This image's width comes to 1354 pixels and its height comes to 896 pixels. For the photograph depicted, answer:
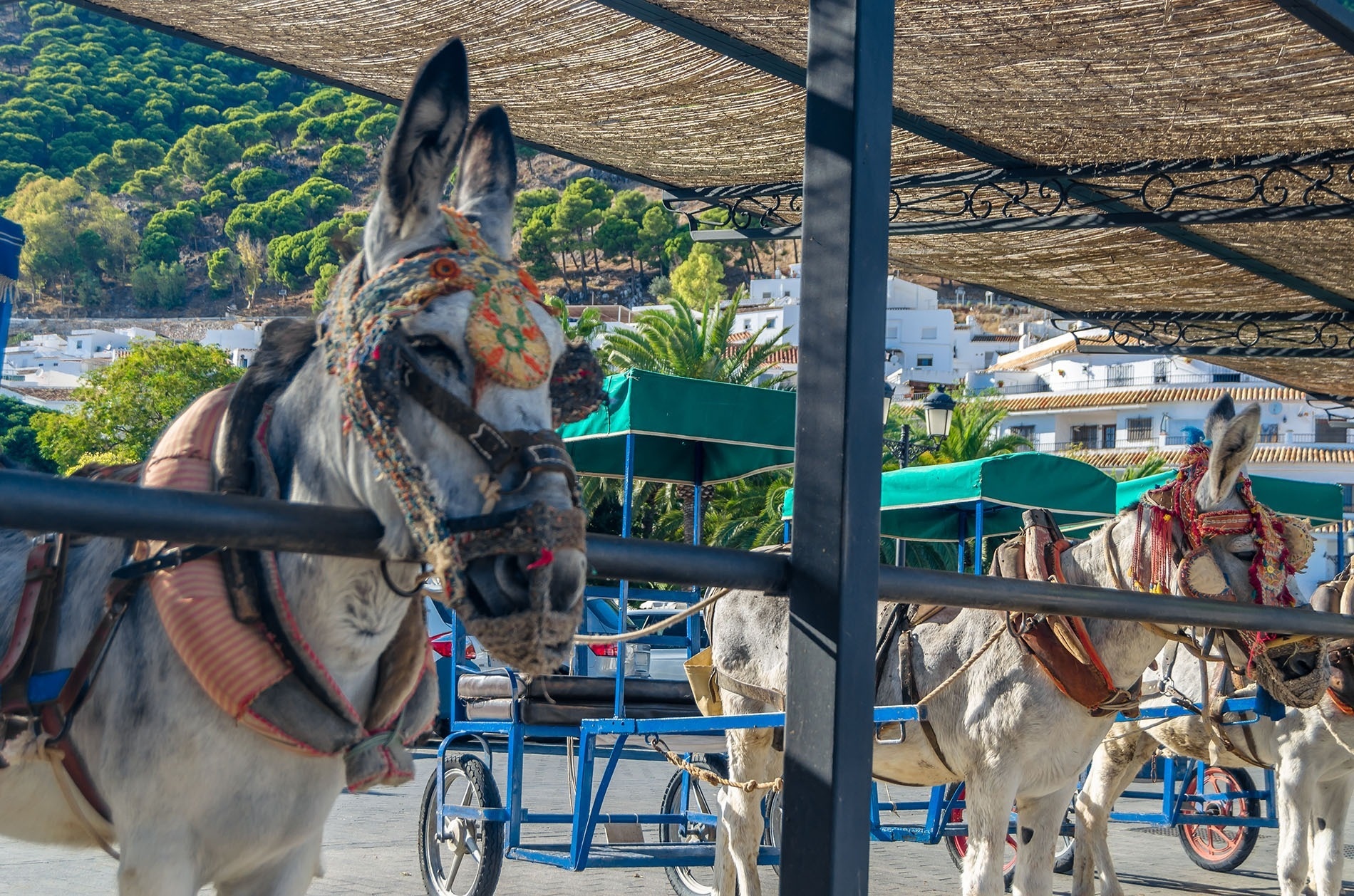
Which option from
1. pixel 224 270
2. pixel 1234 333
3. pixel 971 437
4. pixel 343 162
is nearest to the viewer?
pixel 1234 333

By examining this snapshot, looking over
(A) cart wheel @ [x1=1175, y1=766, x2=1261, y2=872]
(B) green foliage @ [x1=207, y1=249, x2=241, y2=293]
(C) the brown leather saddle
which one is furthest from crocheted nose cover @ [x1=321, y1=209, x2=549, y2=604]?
(B) green foliage @ [x1=207, y1=249, x2=241, y2=293]

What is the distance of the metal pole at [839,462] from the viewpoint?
6.21ft

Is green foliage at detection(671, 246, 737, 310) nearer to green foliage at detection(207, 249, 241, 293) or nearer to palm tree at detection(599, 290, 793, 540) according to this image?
green foliage at detection(207, 249, 241, 293)

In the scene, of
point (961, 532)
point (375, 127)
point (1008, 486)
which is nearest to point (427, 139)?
point (1008, 486)

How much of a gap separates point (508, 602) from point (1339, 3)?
3116mm

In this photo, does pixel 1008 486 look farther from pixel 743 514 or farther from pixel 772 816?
pixel 743 514

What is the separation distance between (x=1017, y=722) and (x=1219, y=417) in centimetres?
151

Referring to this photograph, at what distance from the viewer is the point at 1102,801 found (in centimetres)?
731

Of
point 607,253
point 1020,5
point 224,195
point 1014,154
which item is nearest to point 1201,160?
point 1014,154

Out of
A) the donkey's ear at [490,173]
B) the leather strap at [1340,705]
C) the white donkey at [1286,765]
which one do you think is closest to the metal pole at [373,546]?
the donkey's ear at [490,173]

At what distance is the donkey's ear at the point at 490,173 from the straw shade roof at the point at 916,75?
1978mm

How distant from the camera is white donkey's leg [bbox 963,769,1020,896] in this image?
5367 millimetres

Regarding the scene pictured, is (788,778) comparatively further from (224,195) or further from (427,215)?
(224,195)

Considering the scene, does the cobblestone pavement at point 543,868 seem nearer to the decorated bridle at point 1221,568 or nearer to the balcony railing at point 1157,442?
the decorated bridle at point 1221,568
